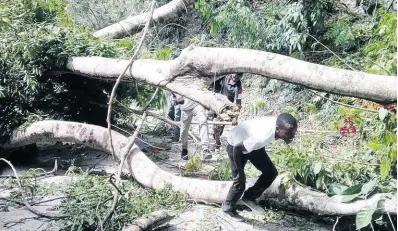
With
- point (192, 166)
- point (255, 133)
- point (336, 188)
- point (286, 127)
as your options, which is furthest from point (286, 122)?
point (192, 166)

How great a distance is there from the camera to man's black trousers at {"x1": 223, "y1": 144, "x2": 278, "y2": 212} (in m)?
5.28

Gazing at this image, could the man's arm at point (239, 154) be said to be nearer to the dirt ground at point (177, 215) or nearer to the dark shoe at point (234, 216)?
the dark shoe at point (234, 216)

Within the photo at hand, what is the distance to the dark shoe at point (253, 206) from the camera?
552 centimetres

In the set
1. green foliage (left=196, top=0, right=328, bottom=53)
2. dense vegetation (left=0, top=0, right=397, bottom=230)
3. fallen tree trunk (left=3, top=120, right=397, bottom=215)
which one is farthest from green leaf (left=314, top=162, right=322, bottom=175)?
green foliage (left=196, top=0, right=328, bottom=53)

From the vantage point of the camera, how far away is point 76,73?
7.50 m

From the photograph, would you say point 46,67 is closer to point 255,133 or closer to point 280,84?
point 255,133

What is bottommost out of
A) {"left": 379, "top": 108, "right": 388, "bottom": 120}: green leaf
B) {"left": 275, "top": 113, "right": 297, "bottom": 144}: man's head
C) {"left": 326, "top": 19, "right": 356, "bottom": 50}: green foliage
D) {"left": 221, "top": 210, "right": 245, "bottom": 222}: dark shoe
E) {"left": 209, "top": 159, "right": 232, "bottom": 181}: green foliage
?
{"left": 221, "top": 210, "right": 245, "bottom": 222}: dark shoe

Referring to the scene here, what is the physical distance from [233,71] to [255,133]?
31.0 inches

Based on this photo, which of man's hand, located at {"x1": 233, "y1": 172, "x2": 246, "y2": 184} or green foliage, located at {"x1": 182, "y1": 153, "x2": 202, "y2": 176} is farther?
green foliage, located at {"x1": 182, "y1": 153, "x2": 202, "y2": 176}

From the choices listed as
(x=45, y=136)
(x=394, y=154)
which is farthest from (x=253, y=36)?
(x=394, y=154)

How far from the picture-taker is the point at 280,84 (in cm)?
1032

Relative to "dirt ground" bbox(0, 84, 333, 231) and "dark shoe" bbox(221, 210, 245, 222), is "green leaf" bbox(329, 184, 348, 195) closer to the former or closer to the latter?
"dirt ground" bbox(0, 84, 333, 231)

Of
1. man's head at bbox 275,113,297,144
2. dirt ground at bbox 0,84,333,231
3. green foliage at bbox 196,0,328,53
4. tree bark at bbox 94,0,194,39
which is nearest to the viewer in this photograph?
man's head at bbox 275,113,297,144

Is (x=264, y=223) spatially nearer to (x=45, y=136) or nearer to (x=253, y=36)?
(x=45, y=136)
